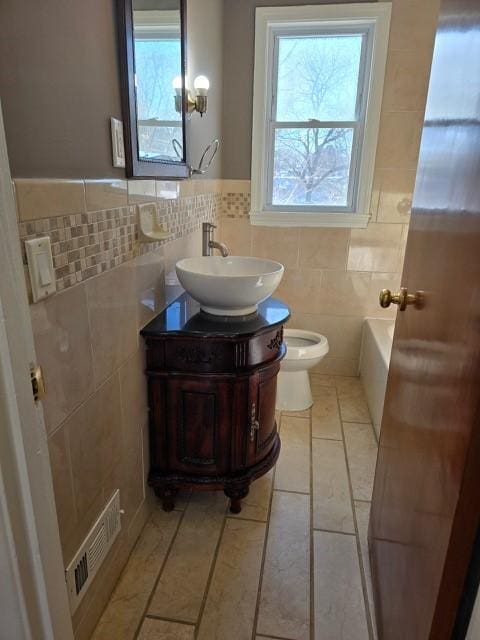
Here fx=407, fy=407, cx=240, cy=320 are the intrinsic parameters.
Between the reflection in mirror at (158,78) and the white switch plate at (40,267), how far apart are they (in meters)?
0.63

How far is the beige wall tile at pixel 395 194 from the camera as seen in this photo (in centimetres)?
252

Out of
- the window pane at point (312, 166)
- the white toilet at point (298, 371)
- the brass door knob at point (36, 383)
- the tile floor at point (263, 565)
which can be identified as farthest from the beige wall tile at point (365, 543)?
the window pane at point (312, 166)

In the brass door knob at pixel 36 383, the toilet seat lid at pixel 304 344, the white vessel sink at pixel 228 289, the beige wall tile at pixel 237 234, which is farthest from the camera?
the beige wall tile at pixel 237 234

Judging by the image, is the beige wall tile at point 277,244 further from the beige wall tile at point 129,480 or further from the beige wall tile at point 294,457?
the beige wall tile at point 129,480

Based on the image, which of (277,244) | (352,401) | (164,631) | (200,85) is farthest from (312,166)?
(164,631)

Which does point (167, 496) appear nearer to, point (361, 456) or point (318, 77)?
point (361, 456)

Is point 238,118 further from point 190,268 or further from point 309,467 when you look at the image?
point 309,467

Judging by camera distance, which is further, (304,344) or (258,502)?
(304,344)

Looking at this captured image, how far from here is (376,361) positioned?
2.43m

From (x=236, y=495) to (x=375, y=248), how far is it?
181 cm

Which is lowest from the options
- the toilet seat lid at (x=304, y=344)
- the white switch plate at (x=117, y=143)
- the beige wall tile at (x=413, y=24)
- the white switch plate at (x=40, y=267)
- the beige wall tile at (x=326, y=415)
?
the beige wall tile at (x=326, y=415)

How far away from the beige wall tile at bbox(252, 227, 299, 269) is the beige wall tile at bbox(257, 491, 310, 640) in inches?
60.4

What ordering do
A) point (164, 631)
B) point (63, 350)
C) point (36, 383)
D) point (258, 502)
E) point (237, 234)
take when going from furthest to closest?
1. point (237, 234)
2. point (258, 502)
3. point (164, 631)
4. point (63, 350)
5. point (36, 383)

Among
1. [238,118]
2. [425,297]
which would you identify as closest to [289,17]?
[238,118]
